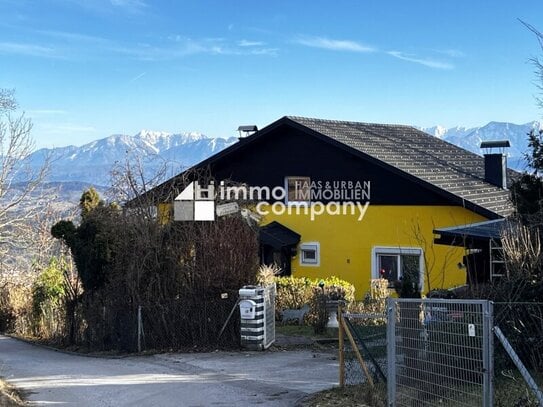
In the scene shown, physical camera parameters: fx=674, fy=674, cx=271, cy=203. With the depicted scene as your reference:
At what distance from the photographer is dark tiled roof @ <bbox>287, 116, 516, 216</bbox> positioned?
23047 mm

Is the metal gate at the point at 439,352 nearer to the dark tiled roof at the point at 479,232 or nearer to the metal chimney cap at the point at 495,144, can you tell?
the dark tiled roof at the point at 479,232

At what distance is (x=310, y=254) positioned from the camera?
26.7 metres

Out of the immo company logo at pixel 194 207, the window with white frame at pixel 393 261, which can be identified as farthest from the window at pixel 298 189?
the immo company logo at pixel 194 207

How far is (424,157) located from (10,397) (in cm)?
2060

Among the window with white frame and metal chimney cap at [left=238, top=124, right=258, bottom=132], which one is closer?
the window with white frame

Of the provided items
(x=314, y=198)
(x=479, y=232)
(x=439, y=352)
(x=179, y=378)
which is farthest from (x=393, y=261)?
(x=439, y=352)

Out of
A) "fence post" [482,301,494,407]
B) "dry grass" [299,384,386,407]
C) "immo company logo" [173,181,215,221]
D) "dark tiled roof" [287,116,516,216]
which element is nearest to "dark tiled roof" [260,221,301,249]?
"dark tiled roof" [287,116,516,216]

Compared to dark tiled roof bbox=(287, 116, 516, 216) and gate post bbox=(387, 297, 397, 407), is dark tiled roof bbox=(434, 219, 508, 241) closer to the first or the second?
dark tiled roof bbox=(287, 116, 516, 216)

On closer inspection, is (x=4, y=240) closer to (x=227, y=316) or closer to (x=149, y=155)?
(x=149, y=155)

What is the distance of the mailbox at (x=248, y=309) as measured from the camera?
14.5 meters

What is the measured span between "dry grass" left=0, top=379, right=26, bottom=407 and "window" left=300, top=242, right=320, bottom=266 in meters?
16.4

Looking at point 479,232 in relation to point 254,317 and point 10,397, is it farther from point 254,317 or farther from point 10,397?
point 10,397

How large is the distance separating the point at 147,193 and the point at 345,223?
35.0ft

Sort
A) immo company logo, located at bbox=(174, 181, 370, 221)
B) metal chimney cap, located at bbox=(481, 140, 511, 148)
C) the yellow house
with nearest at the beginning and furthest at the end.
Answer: the yellow house < immo company logo, located at bbox=(174, 181, 370, 221) < metal chimney cap, located at bbox=(481, 140, 511, 148)
